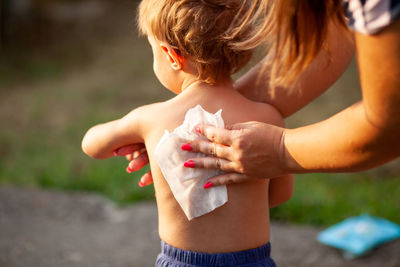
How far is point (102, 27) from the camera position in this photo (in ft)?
29.9

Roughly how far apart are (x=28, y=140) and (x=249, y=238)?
12.8 ft

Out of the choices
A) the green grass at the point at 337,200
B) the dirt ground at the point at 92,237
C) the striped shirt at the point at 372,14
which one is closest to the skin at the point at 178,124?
the striped shirt at the point at 372,14

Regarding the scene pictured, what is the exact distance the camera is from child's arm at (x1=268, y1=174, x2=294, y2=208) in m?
1.76

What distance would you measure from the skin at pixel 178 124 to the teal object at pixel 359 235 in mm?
1246

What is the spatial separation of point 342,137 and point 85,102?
200 inches

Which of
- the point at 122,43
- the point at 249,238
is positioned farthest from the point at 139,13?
the point at 122,43

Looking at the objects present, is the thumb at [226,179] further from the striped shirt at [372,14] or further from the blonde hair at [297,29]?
the striped shirt at [372,14]

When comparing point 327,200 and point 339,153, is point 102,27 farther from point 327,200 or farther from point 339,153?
point 339,153

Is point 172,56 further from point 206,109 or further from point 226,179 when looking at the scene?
point 226,179

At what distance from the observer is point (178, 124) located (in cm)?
152

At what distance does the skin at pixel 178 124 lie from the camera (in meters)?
1.51

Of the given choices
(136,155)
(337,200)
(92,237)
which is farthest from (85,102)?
(136,155)

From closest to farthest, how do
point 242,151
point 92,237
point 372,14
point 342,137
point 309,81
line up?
point 372,14, point 342,137, point 242,151, point 309,81, point 92,237

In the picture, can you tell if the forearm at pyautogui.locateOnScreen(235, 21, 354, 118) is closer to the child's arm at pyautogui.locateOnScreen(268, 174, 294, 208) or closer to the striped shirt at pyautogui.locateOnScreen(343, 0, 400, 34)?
the child's arm at pyautogui.locateOnScreen(268, 174, 294, 208)
